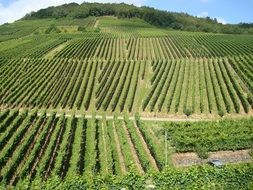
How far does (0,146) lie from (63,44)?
75.5 metres

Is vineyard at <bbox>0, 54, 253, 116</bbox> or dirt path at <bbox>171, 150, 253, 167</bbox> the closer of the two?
dirt path at <bbox>171, 150, 253, 167</bbox>

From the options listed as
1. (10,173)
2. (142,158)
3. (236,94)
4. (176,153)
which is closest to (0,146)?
(10,173)

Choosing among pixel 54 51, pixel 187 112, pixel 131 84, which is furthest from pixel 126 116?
pixel 54 51

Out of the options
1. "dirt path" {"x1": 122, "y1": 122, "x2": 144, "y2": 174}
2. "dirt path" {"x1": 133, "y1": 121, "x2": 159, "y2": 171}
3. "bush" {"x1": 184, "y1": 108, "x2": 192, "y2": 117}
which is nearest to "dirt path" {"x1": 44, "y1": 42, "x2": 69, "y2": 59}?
"bush" {"x1": 184, "y1": 108, "x2": 192, "y2": 117}

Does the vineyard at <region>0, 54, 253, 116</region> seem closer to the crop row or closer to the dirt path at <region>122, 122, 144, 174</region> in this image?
the crop row

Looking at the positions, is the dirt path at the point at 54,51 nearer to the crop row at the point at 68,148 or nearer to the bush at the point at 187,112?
the crop row at the point at 68,148

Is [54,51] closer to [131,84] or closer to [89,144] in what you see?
[131,84]

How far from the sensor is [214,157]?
43.5 meters

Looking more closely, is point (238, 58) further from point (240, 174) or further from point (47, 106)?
point (240, 174)

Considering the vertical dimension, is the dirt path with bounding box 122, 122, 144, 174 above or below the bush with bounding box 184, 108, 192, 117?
below

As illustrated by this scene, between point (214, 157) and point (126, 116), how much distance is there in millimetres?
15172

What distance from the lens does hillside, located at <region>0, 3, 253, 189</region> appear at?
108 ft

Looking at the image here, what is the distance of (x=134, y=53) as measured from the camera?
99375 millimetres

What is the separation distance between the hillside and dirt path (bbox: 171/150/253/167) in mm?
109
